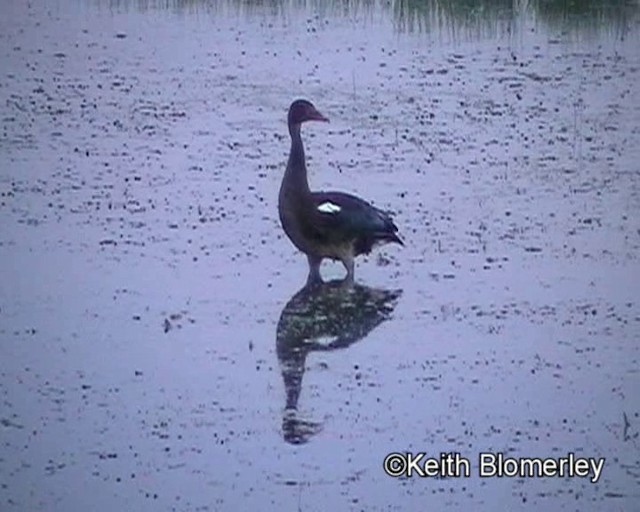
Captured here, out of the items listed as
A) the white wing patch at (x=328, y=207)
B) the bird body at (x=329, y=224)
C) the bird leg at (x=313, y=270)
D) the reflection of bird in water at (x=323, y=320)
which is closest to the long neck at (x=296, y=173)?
the bird body at (x=329, y=224)

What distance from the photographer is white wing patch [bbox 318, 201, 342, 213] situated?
7.83 meters

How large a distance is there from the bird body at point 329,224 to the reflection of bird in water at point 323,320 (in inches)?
5.1

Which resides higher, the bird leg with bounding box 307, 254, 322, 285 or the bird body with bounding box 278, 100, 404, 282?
the bird body with bounding box 278, 100, 404, 282

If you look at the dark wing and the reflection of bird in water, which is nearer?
the reflection of bird in water

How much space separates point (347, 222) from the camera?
780 cm

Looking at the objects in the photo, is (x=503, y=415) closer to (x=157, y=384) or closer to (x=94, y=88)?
(x=157, y=384)

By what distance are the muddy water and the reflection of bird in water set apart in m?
0.01

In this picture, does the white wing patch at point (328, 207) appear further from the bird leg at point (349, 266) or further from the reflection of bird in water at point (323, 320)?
the reflection of bird in water at point (323, 320)

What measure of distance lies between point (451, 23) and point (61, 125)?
2.75 m

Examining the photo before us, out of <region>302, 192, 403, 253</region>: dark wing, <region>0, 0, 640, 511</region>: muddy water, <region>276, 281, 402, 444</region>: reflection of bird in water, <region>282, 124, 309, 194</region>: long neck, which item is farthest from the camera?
<region>282, 124, 309, 194</region>: long neck

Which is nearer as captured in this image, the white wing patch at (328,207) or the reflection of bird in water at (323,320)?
the reflection of bird in water at (323,320)

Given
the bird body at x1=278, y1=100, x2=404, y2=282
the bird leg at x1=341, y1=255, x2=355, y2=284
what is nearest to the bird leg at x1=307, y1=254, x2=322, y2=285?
the bird body at x1=278, y1=100, x2=404, y2=282

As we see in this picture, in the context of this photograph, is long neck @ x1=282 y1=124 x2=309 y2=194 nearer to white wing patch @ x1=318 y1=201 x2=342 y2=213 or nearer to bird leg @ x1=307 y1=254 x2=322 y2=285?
white wing patch @ x1=318 y1=201 x2=342 y2=213

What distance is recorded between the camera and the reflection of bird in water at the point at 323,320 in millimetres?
7172
